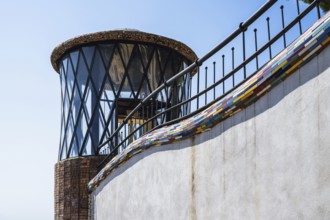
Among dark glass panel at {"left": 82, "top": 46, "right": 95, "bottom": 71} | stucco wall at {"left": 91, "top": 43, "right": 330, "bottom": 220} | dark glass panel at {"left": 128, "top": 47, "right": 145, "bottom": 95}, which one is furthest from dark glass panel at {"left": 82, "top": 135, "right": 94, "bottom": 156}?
stucco wall at {"left": 91, "top": 43, "right": 330, "bottom": 220}

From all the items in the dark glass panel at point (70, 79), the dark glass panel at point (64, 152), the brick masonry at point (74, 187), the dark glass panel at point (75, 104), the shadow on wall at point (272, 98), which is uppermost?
the dark glass panel at point (70, 79)

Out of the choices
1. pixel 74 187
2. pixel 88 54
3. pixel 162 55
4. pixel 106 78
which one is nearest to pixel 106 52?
pixel 88 54

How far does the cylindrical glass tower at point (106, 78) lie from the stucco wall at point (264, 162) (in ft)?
22.6

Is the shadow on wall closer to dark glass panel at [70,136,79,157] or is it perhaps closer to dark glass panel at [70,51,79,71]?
dark glass panel at [70,136,79,157]

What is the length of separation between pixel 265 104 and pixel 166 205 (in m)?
2.29

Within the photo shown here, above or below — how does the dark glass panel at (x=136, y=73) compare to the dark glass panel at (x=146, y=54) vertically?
below

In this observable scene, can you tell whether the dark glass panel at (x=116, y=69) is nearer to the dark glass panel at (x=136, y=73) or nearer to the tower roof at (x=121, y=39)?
the dark glass panel at (x=136, y=73)

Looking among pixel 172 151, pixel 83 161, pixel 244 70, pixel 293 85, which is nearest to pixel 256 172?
pixel 293 85

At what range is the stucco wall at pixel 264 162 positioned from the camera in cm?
314

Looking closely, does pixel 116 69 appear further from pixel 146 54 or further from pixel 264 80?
pixel 264 80

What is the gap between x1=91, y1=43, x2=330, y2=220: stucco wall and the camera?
124 inches

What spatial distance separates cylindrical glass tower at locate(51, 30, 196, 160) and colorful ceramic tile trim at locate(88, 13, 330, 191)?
6898 mm

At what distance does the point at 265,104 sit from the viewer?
3.75 m

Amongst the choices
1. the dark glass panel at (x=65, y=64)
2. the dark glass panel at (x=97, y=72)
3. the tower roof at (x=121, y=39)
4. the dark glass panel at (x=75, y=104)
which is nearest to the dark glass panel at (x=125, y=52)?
the tower roof at (x=121, y=39)
